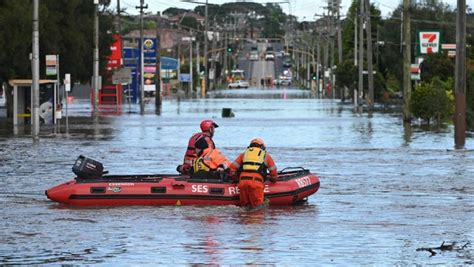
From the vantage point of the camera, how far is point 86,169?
21969 millimetres

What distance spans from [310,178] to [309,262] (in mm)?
7459

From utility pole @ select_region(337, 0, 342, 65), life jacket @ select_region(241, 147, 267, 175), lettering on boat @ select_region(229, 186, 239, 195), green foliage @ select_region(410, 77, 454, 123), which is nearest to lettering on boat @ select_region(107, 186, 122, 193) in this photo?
lettering on boat @ select_region(229, 186, 239, 195)

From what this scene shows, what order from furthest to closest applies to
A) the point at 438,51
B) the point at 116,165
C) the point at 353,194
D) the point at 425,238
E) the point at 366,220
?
1. the point at 438,51
2. the point at 116,165
3. the point at 353,194
4. the point at 366,220
5. the point at 425,238

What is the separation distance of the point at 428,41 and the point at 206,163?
60.3 m

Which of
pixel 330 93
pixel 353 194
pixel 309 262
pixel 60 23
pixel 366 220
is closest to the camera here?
pixel 309 262

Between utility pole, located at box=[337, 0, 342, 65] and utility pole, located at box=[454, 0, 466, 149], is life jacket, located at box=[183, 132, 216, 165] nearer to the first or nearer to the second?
utility pole, located at box=[454, 0, 466, 149]

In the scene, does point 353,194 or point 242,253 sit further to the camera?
point 353,194

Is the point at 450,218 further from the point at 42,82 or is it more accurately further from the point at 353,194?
the point at 42,82

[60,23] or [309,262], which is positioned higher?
[60,23]

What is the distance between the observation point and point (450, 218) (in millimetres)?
20297

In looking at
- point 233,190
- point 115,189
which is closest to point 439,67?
point 233,190

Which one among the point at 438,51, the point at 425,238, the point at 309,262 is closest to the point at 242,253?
the point at 309,262

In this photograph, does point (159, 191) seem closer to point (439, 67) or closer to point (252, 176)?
point (252, 176)

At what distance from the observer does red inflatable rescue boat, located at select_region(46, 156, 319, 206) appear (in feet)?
70.3
